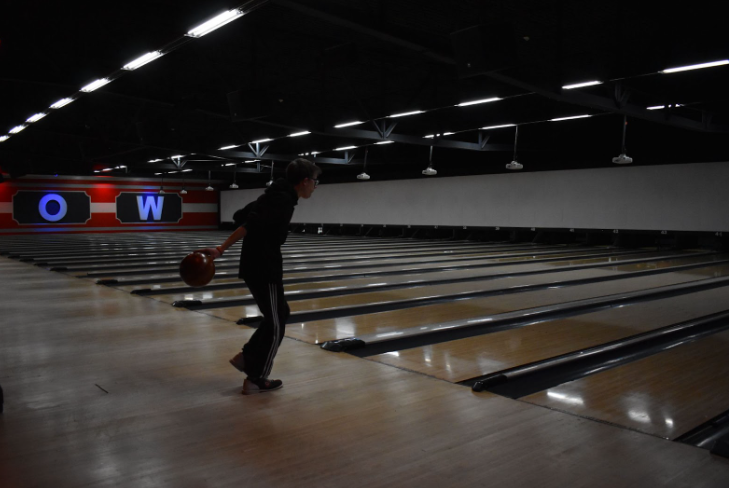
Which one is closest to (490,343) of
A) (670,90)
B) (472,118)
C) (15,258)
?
(670,90)

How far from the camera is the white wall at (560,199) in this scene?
12977 millimetres

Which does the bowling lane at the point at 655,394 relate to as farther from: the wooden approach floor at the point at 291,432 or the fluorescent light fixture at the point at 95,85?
the fluorescent light fixture at the point at 95,85

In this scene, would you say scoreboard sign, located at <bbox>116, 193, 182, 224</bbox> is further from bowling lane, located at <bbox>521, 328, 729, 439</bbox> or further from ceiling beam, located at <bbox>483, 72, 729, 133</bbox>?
bowling lane, located at <bbox>521, 328, 729, 439</bbox>

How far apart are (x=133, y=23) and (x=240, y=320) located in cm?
447

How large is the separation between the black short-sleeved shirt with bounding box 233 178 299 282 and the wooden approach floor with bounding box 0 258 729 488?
666 mm

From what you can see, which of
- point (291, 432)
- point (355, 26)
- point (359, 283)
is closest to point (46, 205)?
point (359, 283)

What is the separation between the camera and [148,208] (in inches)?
1008

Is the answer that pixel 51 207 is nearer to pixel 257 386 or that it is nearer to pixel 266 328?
pixel 257 386

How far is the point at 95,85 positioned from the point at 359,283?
471cm

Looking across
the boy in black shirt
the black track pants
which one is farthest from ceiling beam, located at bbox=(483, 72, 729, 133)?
the black track pants

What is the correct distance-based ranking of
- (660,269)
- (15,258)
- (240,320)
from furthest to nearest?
(15,258), (660,269), (240,320)

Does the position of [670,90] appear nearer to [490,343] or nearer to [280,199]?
[490,343]

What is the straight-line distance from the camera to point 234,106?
878 centimetres

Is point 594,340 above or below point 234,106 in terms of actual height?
below
